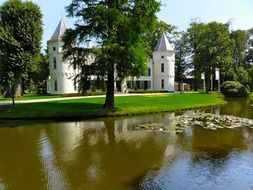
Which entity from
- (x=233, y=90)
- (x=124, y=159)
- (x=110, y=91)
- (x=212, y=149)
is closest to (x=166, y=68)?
(x=233, y=90)

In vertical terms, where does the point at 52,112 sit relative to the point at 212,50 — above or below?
below

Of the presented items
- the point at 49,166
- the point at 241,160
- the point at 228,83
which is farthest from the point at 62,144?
the point at 228,83

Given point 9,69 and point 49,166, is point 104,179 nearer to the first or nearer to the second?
point 49,166

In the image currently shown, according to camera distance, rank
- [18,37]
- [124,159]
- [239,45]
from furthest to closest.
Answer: [239,45] → [18,37] → [124,159]

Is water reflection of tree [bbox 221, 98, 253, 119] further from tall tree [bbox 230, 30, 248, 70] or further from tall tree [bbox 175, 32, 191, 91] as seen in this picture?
tall tree [bbox 230, 30, 248, 70]

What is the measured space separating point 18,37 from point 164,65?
2883 centimetres

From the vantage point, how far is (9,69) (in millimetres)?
47000

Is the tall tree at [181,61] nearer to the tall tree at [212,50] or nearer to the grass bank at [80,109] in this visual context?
the tall tree at [212,50]

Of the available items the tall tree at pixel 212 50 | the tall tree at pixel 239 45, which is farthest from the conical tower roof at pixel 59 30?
the tall tree at pixel 239 45

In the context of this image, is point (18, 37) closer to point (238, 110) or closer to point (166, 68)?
point (238, 110)

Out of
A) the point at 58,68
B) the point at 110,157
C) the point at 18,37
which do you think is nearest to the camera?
the point at 110,157

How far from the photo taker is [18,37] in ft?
156

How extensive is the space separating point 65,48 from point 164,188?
77.4ft

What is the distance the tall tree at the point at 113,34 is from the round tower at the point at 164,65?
3478 centimetres
